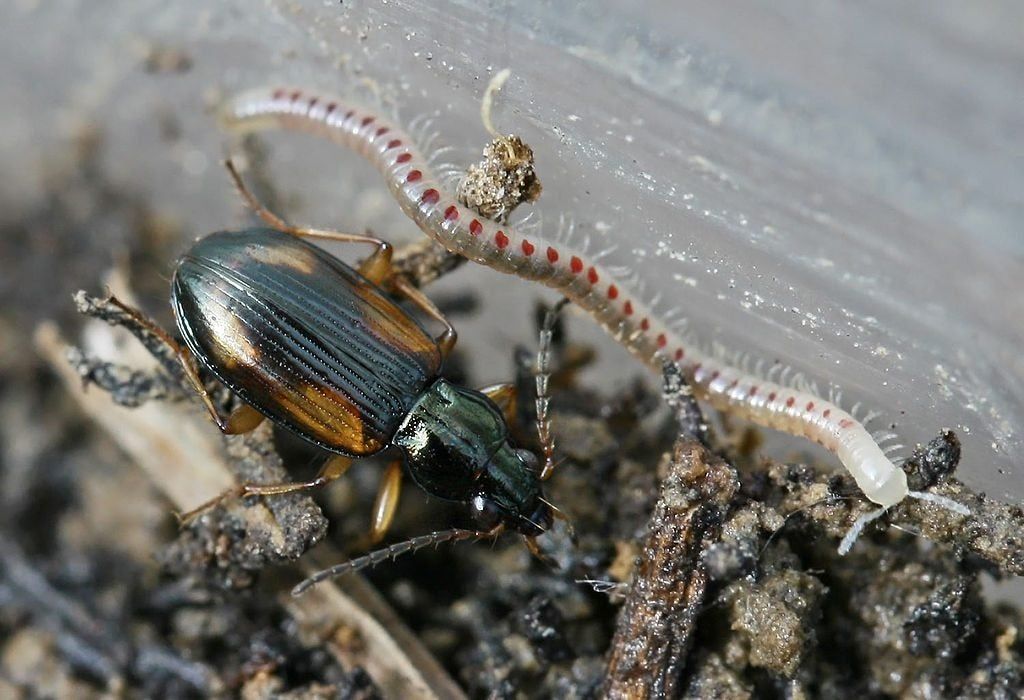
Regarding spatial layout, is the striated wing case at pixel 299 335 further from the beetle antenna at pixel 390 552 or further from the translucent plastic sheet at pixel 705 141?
the translucent plastic sheet at pixel 705 141

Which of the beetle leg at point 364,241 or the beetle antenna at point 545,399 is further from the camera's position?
the beetle leg at point 364,241

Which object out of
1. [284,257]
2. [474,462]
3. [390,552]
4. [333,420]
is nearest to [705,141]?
[474,462]

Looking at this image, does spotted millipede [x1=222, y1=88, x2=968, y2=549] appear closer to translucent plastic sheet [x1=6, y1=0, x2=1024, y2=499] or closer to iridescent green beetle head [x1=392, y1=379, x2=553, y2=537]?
translucent plastic sheet [x1=6, y1=0, x2=1024, y2=499]

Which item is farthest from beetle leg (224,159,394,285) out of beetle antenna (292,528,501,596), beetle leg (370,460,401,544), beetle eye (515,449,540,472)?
beetle antenna (292,528,501,596)

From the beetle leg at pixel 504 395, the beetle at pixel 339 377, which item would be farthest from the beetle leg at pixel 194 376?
the beetle leg at pixel 504 395

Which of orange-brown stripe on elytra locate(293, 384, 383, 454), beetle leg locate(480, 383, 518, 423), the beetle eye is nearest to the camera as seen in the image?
orange-brown stripe on elytra locate(293, 384, 383, 454)

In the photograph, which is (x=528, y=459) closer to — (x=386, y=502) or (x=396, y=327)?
(x=386, y=502)

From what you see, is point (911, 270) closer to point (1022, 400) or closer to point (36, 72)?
point (1022, 400)
